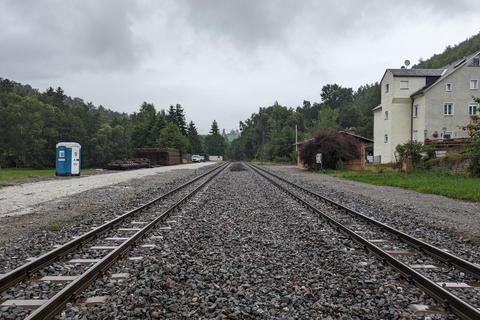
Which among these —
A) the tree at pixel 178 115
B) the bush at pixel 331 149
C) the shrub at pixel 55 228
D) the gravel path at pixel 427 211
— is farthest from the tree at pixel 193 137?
the shrub at pixel 55 228

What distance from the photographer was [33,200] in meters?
14.3

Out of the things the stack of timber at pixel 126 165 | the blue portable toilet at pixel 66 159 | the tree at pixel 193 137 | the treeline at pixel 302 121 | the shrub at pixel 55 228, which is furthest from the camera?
the tree at pixel 193 137

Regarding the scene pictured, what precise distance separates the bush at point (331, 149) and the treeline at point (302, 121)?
103 ft

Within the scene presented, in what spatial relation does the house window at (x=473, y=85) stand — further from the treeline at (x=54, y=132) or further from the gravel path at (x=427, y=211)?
the treeline at (x=54, y=132)

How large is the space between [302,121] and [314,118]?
11.8 metres

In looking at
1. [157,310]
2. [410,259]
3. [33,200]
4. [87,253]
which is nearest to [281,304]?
[157,310]

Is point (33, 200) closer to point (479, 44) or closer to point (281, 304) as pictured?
point (281, 304)

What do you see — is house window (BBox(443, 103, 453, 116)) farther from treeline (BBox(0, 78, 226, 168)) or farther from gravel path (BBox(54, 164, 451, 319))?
treeline (BBox(0, 78, 226, 168))

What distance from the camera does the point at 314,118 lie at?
135 metres

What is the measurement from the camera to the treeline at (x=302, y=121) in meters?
81.6

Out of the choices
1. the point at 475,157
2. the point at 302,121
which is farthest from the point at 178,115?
the point at 475,157

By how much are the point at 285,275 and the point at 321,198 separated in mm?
8961

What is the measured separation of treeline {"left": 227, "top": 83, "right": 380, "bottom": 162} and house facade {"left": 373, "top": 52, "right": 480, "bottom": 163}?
27403 millimetres

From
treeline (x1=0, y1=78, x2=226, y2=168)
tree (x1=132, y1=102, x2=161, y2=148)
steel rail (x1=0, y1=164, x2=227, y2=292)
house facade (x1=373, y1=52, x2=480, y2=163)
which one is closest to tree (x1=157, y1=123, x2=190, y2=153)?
treeline (x1=0, y1=78, x2=226, y2=168)
